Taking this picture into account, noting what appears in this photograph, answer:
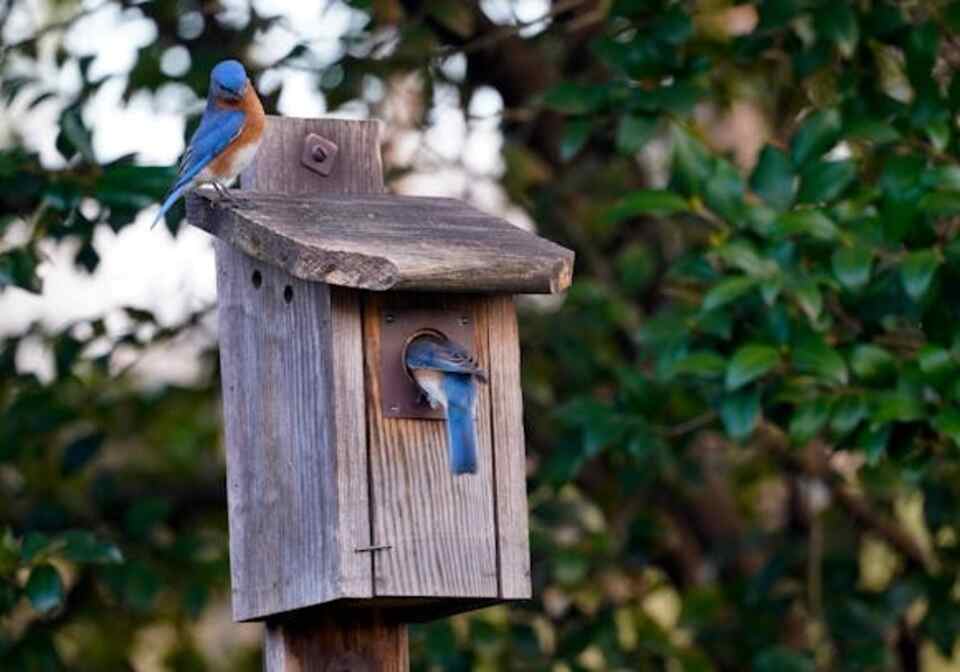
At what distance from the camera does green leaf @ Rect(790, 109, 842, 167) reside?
5.37m

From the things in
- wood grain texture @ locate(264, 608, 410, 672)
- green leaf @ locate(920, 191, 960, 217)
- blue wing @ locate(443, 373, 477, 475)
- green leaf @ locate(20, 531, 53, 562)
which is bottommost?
green leaf @ locate(20, 531, 53, 562)

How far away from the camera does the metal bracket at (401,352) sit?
12.4 feet

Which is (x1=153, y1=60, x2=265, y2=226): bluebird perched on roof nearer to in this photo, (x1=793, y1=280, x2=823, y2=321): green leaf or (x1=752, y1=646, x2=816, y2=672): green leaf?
(x1=793, y1=280, x2=823, y2=321): green leaf

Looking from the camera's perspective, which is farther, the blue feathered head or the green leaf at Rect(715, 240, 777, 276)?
the green leaf at Rect(715, 240, 777, 276)

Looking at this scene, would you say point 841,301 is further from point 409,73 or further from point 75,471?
point 75,471

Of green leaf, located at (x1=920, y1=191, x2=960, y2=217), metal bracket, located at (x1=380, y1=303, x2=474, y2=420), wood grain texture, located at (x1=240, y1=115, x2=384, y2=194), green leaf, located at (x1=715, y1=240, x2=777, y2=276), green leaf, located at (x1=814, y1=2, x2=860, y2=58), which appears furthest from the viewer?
green leaf, located at (x1=814, y1=2, x2=860, y2=58)

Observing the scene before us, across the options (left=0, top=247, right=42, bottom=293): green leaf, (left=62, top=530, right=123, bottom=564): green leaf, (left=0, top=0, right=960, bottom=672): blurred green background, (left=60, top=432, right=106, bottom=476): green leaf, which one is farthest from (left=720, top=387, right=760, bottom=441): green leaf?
(left=60, top=432, right=106, bottom=476): green leaf

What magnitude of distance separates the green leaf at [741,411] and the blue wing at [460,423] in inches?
62.9

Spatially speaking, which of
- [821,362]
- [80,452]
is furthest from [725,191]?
[80,452]

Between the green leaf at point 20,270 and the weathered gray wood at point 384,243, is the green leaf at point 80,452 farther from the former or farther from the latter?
the weathered gray wood at point 384,243

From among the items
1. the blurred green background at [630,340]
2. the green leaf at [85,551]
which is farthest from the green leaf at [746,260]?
the green leaf at [85,551]

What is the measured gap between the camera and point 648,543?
23.5ft

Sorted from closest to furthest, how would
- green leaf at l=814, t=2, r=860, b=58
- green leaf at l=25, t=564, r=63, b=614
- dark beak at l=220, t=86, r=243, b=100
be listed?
1. dark beak at l=220, t=86, r=243, b=100
2. green leaf at l=25, t=564, r=63, b=614
3. green leaf at l=814, t=2, r=860, b=58

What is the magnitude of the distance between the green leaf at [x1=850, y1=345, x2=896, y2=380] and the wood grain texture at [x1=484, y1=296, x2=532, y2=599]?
153 centimetres
